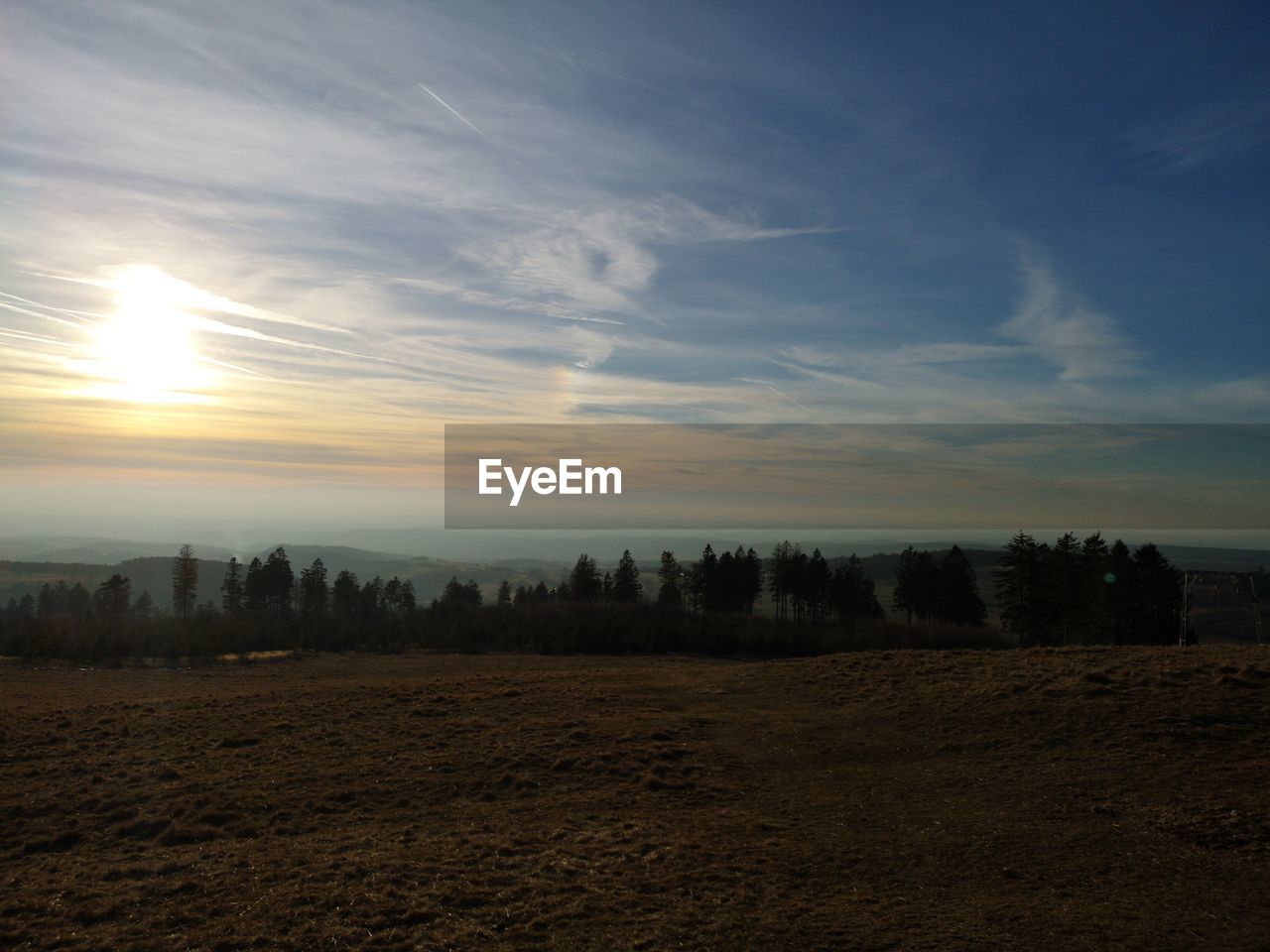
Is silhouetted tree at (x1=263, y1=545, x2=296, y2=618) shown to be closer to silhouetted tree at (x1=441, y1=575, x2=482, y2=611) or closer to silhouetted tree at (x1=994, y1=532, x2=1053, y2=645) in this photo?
silhouetted tree at (x1=441, y1=575, x2=482, y2=611)

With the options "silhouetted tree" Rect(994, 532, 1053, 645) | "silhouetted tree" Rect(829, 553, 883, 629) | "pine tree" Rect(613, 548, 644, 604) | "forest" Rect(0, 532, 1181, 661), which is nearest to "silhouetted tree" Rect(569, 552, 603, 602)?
"forest" Rect(0, 532, 1181, 661)

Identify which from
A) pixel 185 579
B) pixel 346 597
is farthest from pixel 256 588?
pixel 346 597

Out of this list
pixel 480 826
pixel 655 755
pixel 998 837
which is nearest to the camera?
pixel 998 837

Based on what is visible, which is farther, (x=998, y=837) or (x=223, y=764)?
(x=223, y=764)

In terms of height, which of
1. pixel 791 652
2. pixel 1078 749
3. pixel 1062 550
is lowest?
pixel 791 652

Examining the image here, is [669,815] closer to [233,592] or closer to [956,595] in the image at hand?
[956,595]

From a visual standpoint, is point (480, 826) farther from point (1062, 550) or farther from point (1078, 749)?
point (1062, 550)

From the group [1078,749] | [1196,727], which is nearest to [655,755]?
[1078,749]

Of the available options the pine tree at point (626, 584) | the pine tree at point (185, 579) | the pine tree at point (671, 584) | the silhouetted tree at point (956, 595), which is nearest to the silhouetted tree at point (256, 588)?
the pine tree at point (185, 579)

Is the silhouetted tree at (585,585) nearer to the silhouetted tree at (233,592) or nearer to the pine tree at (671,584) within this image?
the pine tree at (671,584)
